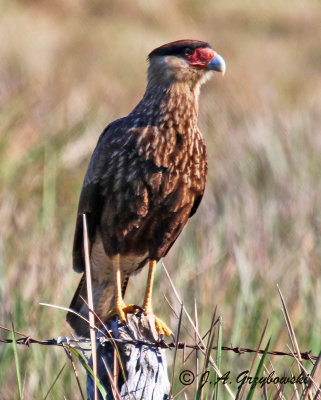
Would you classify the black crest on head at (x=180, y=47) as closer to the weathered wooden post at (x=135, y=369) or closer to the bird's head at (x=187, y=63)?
the bird's head at (x=187, y=63)

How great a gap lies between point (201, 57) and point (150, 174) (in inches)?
28.0

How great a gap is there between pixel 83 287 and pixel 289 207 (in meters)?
2.84

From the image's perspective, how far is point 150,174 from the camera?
3.82m

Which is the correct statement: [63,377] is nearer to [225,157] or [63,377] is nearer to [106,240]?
[106,240]

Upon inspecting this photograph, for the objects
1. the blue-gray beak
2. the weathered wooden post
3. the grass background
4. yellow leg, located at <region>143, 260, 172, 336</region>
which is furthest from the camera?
the grass background

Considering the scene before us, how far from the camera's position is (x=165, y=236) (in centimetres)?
400

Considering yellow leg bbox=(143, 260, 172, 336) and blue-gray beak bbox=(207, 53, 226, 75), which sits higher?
blue-gray beak bbox=(207, 53, 226, 75)

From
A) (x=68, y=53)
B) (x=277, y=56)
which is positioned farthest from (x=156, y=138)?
(x=277, y=56)

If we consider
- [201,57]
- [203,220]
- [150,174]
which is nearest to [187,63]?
[201,57]

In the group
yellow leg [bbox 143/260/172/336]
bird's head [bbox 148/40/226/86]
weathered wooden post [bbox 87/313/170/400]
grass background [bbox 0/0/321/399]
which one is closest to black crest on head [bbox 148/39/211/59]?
bird's head [bbox 148/40/226/86]

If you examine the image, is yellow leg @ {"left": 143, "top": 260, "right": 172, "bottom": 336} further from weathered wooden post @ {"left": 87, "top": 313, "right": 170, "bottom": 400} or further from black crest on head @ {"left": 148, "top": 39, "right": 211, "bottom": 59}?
black crest on head @ {"left": 148, "top": 39, "right": 211, "bottom": 59}

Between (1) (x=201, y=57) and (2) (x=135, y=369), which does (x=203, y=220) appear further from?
(2) (x=135, y=369)

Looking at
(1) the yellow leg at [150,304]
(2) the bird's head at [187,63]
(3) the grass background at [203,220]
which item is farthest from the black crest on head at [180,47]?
(3) the grass background at [203,220]

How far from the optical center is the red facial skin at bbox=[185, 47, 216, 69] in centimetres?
414
